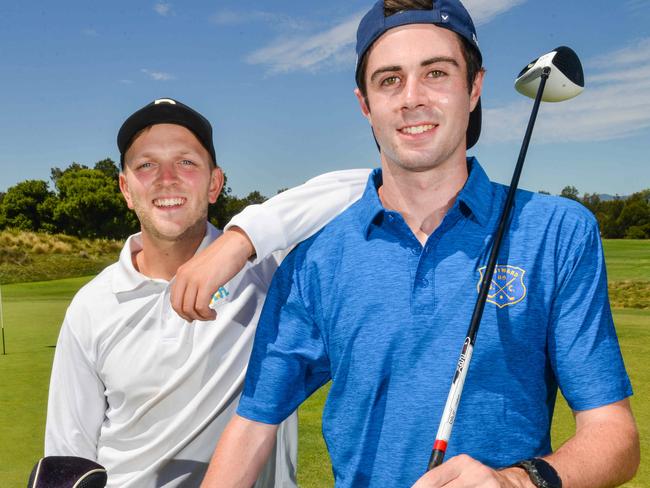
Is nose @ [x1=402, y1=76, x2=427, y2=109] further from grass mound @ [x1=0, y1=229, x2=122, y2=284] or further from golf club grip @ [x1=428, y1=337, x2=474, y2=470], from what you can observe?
grass mound @ [x1=0, y1=229, x2=122, y2=284]

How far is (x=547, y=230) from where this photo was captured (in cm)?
175

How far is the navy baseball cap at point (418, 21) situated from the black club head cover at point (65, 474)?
132 centimetres

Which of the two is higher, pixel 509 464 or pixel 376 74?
pixel 376 74

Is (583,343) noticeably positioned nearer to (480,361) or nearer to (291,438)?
(480,361)

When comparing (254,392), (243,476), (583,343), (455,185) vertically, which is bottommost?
(243,476)

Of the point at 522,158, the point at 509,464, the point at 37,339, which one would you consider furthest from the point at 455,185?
the point at 37,339

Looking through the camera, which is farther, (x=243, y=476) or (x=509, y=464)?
(x=243, y=476)

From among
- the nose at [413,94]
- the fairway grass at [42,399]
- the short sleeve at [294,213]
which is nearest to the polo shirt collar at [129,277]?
the short sleeve at [294,213]

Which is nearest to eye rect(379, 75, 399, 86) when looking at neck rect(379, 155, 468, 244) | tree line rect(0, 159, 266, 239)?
neck rect(379, 155, 468, 244)

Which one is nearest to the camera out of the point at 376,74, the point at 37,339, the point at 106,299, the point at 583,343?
the point at 583,343

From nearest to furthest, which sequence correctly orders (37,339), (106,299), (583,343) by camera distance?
(583,343) → (106,299) → (37,339)

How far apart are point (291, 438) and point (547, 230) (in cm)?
150

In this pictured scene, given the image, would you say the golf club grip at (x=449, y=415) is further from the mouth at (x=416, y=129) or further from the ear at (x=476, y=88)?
the ear at (x=476, y=88)

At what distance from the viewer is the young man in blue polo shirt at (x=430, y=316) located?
5.53 feet
